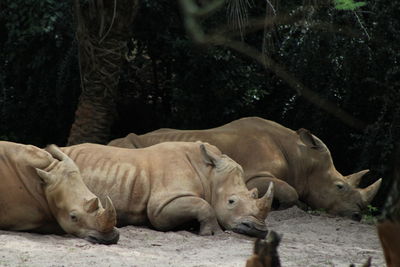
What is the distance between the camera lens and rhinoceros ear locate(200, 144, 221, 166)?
31.3 ft

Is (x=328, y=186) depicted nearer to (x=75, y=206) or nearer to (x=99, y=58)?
(x=99, y=58)

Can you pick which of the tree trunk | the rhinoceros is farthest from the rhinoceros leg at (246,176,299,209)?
the rhinoceros

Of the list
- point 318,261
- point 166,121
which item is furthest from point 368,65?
point 318,261

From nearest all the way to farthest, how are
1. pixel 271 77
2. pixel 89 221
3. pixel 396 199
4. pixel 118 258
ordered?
pixel 396 199 → pixel 118 258 → pixel 89 221 → pixel 271 77

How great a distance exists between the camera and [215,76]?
1280 cm

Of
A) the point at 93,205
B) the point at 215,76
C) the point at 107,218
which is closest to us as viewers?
the point at 107,218

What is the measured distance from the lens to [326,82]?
12.7m

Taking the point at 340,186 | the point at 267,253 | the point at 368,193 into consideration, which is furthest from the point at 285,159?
the point at 267,253

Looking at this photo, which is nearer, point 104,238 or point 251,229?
point 104,238

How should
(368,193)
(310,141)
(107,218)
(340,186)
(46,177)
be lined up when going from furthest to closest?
(310,141)
(340,186)
(368,193)
(46,177)
(107,218)

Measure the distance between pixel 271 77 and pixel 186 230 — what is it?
14.7 feet

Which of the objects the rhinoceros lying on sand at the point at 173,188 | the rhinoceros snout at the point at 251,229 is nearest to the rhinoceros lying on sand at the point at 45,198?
the rhinoceros lying on sand at the point at 173,188

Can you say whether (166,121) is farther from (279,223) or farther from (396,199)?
(396,199)

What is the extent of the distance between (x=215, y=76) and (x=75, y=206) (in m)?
4.93
